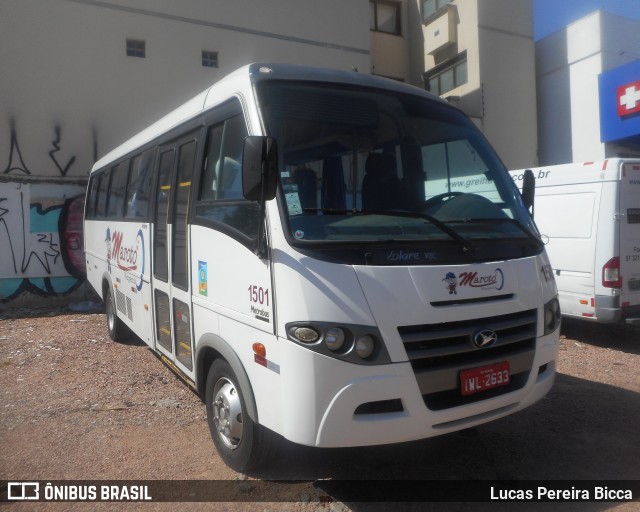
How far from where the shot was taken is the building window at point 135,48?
12.5 metres

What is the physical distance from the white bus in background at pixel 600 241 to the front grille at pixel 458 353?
4.54 meters

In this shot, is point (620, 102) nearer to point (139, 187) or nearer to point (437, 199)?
point (437, 199)

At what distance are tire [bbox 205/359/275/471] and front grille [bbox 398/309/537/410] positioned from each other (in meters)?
1.11

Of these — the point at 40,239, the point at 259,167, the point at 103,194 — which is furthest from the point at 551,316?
the point at 40,239

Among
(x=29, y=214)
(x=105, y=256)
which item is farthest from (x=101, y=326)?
(x=29, y=214)

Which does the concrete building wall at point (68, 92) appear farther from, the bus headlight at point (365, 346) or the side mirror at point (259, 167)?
the bus headlight at point (365, 346)

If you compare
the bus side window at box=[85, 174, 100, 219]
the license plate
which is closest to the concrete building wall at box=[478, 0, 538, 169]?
the bus side window at box=[85, 174, 100, 219]

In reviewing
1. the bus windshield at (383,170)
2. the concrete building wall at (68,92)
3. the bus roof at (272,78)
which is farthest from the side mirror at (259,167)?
the concrete building wall at (68,92)

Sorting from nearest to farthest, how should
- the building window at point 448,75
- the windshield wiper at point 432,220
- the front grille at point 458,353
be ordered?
the front grille at point 458,353, the windshield wiper at point 432,220, the building window at point 448,75

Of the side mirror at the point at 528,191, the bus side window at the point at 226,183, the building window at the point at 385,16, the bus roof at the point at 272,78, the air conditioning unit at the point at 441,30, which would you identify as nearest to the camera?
the bus side window at the point at 226,183

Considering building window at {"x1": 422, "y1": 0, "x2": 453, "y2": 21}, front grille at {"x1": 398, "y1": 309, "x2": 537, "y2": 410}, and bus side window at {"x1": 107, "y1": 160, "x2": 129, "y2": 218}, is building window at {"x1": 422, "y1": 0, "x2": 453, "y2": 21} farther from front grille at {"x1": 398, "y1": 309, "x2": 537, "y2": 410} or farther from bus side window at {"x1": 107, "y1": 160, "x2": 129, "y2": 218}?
front grille at {"x1": 398, "y1": 309, "x2": 537, "y2": 410}

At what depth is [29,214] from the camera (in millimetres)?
11766

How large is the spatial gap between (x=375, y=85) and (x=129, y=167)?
376cm

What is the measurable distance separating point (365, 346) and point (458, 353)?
2.08 ft
